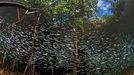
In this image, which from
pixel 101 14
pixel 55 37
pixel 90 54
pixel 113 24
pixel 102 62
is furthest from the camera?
pixel 102 62

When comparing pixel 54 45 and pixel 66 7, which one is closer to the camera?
pixel 66 7

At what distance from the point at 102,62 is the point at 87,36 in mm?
735

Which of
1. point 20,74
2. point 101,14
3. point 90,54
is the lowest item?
point 20,74

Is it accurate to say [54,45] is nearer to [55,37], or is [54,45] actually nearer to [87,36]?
[55,37]

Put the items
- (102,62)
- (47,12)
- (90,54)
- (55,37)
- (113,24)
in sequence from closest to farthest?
(47,12)
(113,24)
(55,37)
(90,54)
(102,62)

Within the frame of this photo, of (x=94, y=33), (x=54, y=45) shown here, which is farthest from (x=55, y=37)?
(x=94, y=33)

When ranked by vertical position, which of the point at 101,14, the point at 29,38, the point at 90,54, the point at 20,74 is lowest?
the point at 20,74

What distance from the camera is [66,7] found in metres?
2.01

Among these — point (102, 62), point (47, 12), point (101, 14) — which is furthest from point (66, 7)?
point (102, 62)

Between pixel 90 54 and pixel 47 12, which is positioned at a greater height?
pixel 47 12

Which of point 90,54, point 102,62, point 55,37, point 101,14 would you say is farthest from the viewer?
point 102,62

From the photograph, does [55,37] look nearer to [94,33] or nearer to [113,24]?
[94,33]

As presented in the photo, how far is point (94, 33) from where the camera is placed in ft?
7.68

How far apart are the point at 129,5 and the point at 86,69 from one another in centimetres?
120
